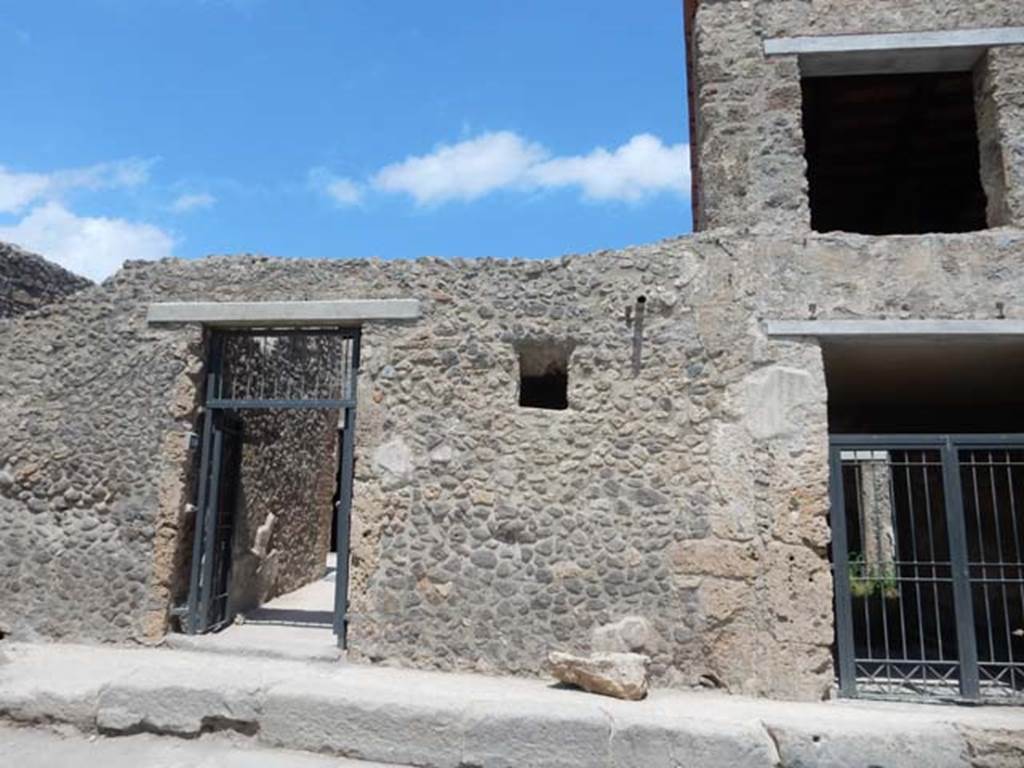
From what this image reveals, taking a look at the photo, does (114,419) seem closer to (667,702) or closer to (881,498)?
(667,702)

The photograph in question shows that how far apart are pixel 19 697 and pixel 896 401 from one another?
8061 millimetres

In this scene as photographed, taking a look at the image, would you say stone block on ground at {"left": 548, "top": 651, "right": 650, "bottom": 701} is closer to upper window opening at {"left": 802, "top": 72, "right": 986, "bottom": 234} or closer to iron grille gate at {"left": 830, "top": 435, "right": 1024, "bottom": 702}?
iron grille gate at {"left": 830, "top": 435, "right": 1024, "bottom": 702}

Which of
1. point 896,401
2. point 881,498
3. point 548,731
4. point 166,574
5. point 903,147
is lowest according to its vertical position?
point 548,731

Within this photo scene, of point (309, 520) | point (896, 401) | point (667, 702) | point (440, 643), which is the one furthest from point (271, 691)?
point (896, 401)

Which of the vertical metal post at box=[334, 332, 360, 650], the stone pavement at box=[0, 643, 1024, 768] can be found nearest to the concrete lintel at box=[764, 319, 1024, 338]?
the stone pavement at box=[0, 643, 1024, 768]

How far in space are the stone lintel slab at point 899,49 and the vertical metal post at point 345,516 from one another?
413cm

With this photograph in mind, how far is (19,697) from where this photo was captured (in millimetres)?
4633

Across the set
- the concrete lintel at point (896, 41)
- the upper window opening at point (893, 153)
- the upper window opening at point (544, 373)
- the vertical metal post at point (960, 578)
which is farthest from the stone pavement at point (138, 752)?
the upper window opening at point (893, 153)

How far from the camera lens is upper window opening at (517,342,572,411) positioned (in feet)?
19.2

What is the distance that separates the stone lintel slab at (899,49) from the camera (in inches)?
236

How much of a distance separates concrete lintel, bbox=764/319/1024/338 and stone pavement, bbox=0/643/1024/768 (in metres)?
2.39

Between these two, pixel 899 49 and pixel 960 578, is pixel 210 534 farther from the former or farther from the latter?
pixel 899 49

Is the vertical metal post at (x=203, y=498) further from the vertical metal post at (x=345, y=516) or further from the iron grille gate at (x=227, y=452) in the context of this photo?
the vertical metal post at (x=345, y=516)

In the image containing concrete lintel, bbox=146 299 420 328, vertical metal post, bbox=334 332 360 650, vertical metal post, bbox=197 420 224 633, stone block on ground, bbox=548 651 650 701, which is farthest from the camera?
vertical metal post, bbox=197 420 224 633
